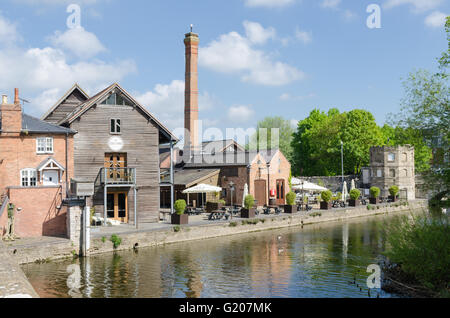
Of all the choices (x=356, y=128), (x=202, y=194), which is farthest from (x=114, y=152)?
(x=356, y=128)

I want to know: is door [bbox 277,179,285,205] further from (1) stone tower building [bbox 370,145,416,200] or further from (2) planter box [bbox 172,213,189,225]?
(1) stone tower building [bbox 370,145,416,200]

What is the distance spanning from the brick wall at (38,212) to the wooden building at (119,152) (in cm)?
382

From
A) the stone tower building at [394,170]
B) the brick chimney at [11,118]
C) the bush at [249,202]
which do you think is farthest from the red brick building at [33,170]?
the stone tower building at [394,170]

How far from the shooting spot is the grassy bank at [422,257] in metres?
12.9

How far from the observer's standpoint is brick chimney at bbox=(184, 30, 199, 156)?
47688 millimetres

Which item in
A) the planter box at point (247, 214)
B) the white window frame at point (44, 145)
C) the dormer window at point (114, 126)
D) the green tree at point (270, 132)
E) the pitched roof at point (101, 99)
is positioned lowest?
the planter box at point (247, 214)

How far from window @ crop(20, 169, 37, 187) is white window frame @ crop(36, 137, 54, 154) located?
3.89ft

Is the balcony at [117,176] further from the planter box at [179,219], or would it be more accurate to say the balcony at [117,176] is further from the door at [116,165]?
the planter box at [179,219]

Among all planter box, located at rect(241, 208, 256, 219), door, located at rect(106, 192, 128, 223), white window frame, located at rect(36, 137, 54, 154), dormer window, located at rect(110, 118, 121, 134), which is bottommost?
planter box, located at rect(241, 208, 256, 219)

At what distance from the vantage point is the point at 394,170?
50812mm

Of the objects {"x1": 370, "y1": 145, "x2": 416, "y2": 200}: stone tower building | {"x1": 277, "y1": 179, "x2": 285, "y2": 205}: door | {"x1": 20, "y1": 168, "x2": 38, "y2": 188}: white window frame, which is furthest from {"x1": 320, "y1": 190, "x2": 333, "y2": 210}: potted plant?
{"x1": 20, "y1": 168, "x2": 38, "y2": 188}: white window frame

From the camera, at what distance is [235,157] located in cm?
4025

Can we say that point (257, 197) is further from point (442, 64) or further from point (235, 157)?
point (442, 64)

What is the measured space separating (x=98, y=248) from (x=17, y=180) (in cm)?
707
